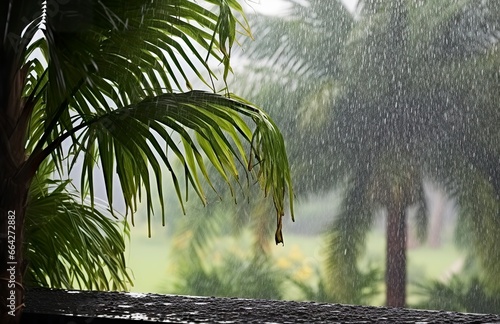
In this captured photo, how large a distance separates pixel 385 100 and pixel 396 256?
1.54m

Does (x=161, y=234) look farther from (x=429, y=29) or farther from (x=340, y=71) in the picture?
(x=429, y=29)

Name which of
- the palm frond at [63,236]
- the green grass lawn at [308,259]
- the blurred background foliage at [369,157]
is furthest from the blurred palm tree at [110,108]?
the green grass lawn at [308,259]

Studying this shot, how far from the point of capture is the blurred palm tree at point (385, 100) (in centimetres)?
795

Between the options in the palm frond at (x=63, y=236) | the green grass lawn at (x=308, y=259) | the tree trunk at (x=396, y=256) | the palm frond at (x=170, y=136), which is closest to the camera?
the palm frond at (x=170, y=136)

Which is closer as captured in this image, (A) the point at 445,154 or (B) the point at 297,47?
(A) the point at 445,154

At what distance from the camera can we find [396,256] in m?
8.08

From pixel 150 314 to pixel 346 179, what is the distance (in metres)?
7.02

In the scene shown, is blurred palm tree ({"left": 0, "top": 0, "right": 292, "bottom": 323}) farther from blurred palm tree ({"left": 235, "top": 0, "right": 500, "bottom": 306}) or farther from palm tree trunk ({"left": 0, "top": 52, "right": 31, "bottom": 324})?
blurred palm tree ({"left": 235, "top": 0, "right": 500, "bottom": 306})

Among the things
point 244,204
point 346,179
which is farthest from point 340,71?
point 244,204

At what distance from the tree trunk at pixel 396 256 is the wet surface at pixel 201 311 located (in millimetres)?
6501

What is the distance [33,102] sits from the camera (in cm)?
144

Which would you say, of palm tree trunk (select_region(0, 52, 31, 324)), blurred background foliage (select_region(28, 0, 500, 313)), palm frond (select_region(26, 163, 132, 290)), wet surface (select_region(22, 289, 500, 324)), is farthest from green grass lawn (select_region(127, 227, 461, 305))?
palm tree trunk (select_region(0, 52, 31, 324))

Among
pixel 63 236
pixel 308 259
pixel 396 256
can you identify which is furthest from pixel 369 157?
pixel 63 236

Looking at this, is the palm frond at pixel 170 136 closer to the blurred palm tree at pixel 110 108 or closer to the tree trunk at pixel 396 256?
the blurred palm tree at pixel 110 108
